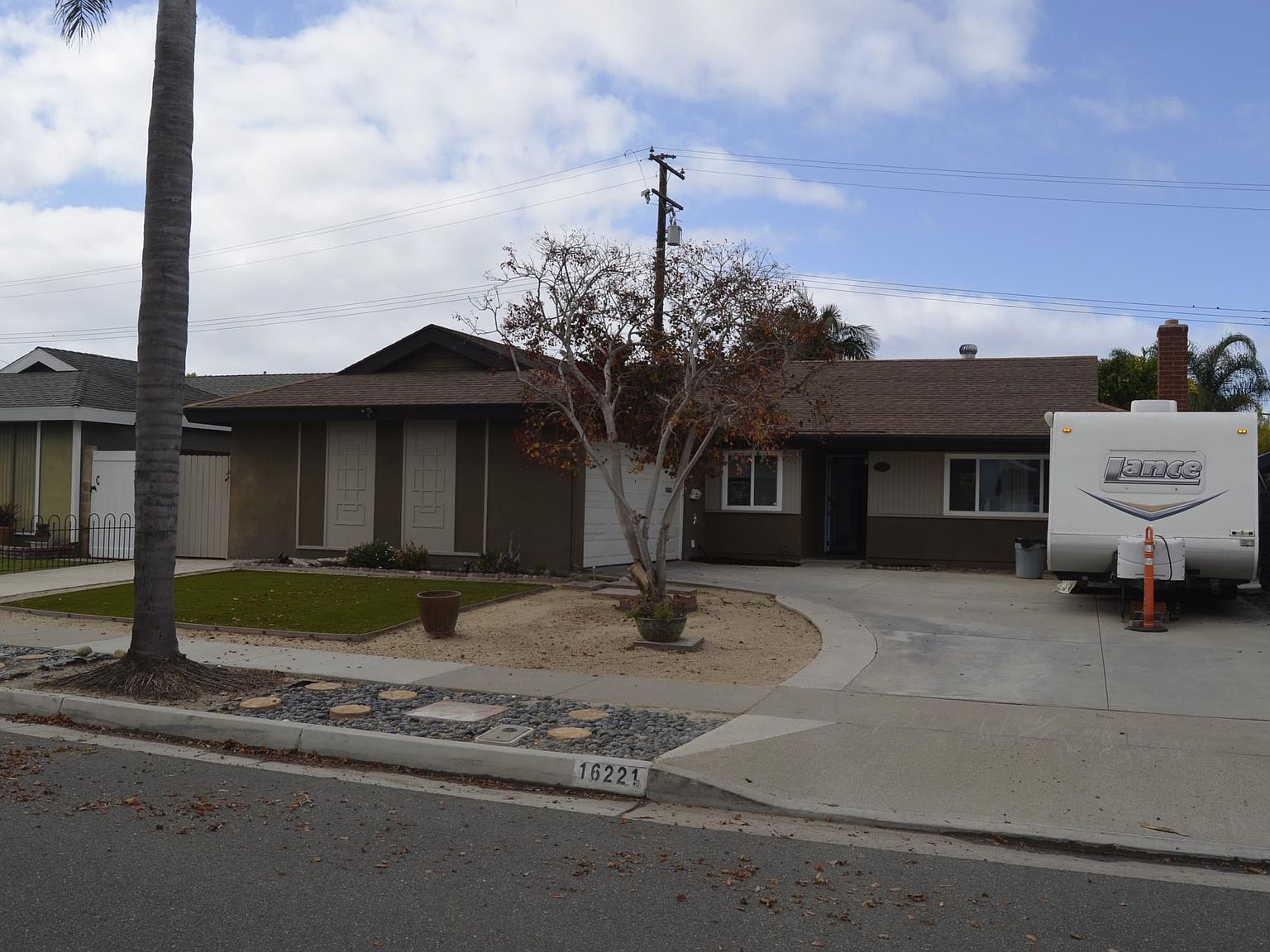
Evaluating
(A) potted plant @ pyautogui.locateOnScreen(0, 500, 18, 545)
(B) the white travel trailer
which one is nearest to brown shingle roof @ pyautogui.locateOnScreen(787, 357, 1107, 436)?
(B) the white travel trailer

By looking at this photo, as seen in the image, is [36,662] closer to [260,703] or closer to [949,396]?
[260,703]

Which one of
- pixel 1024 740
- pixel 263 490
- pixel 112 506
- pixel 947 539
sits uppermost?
pixel 263 490

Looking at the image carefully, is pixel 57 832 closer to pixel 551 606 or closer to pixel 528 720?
pixel 528 720

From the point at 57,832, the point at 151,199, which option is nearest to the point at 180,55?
the point at 151,199

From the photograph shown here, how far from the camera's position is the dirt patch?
418 inches

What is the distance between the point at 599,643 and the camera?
11883 mm

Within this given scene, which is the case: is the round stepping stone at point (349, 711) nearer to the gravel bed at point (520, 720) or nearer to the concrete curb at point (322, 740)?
the gravel bed at point (520, 720)

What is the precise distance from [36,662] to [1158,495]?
12646 millimetres

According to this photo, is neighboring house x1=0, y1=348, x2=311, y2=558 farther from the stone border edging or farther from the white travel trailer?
the white travel trailer

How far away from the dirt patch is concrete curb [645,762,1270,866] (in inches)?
128

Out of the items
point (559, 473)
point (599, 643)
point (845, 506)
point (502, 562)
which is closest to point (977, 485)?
point (845, 506)

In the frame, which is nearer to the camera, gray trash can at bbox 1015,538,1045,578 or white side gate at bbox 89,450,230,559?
gray trash can at bbox 1015,538,1045,578

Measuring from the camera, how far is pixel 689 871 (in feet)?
17.6

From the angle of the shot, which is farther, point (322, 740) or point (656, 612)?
point (656, 612)
